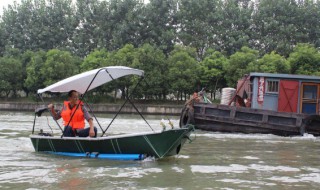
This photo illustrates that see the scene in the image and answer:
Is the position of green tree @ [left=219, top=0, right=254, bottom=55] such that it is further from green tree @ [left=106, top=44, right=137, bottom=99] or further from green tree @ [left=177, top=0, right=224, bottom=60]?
green tree @ [left=106, top=44, right=137, bottom=99]

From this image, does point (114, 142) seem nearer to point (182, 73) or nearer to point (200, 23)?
point (182, 73)

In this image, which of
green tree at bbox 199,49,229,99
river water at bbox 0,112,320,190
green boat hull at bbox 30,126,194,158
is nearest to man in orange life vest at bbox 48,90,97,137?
green boat hull at bbox 30,126,194,158

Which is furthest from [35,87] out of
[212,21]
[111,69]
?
[111,69]

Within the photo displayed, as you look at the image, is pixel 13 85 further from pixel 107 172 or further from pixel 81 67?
pixel 107 172

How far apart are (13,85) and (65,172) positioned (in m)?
42.3

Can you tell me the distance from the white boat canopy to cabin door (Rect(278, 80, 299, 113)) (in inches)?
416

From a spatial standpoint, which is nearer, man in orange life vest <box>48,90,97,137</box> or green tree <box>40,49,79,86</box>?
man in orange life vest <box>48,90,97,137</box>

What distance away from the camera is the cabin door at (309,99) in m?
20.9

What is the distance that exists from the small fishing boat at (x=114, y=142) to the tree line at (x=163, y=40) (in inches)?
1133

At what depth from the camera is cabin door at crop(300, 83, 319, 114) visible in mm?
20938

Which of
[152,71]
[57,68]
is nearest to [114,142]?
[152,71]

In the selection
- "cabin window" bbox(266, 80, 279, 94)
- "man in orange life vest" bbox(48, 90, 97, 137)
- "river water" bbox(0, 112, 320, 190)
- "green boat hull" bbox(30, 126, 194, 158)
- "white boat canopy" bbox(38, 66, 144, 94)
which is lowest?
"river water" bbox(0, 112, 320, 190)

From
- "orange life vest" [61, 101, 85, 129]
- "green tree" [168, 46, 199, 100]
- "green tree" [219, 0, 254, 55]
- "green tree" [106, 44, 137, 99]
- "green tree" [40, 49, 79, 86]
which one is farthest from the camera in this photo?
"green tree" [219, 0, 254, 55]

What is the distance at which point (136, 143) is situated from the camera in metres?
10.9
